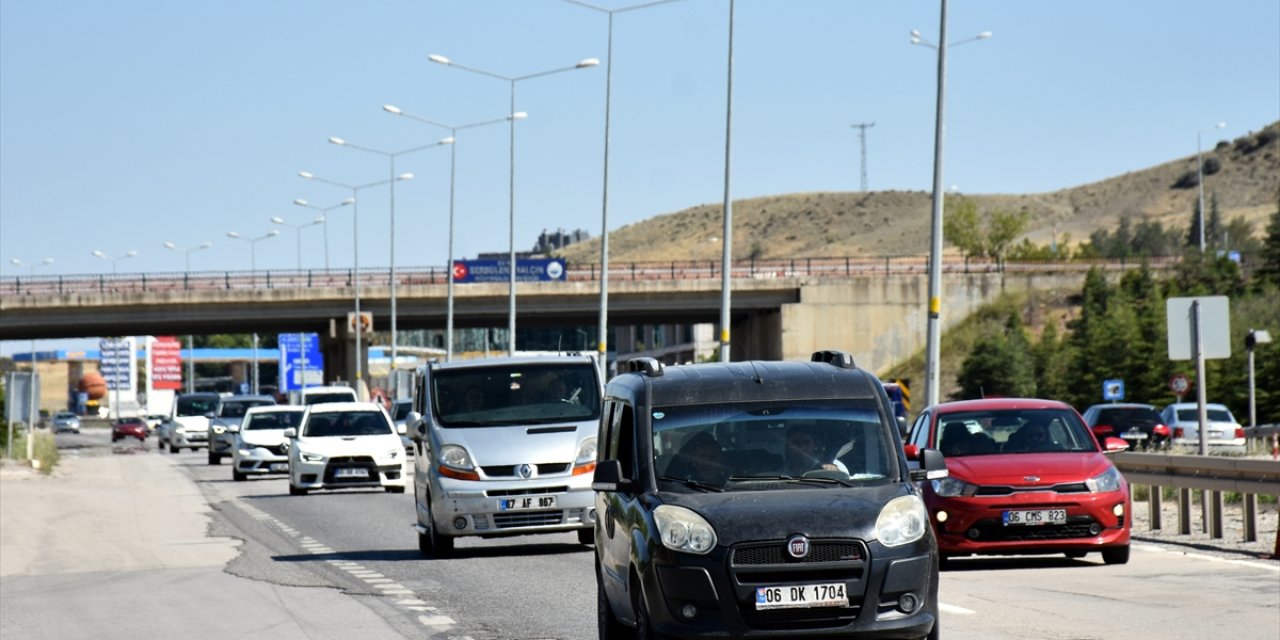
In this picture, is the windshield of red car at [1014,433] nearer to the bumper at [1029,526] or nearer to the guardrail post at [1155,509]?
the bumper at [1029,526]

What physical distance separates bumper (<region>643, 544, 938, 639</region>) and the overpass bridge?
236ft

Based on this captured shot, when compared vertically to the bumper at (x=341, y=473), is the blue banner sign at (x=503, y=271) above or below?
above

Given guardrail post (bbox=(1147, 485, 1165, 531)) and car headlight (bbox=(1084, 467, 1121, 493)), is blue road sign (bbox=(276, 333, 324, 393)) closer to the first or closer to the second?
guardrail post (bbox=(1147, 485, 1165, 531))

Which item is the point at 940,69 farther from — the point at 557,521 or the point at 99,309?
the point at 99,309

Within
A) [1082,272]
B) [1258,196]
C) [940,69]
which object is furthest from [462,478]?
[1258,196]

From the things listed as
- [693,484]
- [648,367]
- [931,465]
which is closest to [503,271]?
[648,367]

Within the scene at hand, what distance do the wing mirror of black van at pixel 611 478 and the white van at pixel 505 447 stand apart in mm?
8965

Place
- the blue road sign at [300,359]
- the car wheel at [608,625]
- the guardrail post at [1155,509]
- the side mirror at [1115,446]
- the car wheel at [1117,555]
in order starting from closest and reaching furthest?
1. the car wheel at [608,625]
2. the car wheel at [1117,555]
3. the side mirror at [1115,446]
4. the guardrail post at [1155,509]
5. the blue road sign at [300,359]

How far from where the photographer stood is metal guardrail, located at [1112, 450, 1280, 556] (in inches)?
748

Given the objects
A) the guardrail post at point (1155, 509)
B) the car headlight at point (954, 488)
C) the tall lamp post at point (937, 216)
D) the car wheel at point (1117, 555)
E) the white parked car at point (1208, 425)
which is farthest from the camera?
the white parked car at point (1208, 425)

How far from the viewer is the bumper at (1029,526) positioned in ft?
55.5

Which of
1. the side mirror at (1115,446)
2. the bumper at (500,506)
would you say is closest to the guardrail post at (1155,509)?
the side mirror at (1115,446)

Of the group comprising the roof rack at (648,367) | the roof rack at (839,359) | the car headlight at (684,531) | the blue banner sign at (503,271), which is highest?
the blue banner sign at (503,271)

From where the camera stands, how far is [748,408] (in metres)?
10.3
